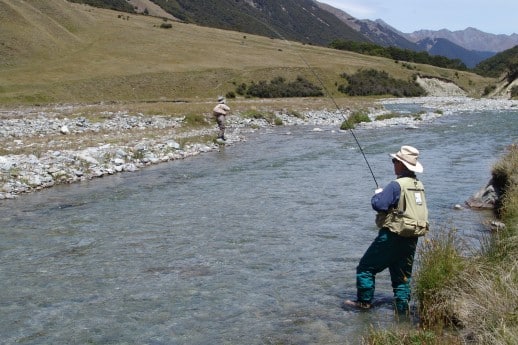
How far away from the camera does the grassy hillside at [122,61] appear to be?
5859cm

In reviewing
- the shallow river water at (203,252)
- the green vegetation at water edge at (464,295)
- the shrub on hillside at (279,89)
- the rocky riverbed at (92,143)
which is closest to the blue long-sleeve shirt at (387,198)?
the green vegetation at water edge at (464,295)

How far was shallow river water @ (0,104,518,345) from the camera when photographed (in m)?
7.37

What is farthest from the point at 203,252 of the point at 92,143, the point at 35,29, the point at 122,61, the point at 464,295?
the point at 35,29

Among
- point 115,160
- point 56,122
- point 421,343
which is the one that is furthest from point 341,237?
point 56,122

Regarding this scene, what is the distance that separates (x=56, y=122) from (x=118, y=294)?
24.1 meters

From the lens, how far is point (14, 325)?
24.6 ft

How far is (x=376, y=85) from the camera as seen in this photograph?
8594 centimetres

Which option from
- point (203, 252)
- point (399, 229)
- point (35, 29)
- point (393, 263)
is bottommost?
point (203, 252)

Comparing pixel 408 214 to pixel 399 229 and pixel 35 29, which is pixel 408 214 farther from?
pixel 35 29

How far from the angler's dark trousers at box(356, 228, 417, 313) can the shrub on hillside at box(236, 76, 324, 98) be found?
61.7 meters

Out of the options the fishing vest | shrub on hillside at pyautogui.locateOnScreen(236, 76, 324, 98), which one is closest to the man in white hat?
the fishing vest

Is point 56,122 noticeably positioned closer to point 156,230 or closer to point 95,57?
point 156,230

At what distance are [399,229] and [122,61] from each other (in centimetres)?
7163

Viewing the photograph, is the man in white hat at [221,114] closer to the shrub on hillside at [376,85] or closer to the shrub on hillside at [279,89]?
the shrub on hillside at [279,89]
